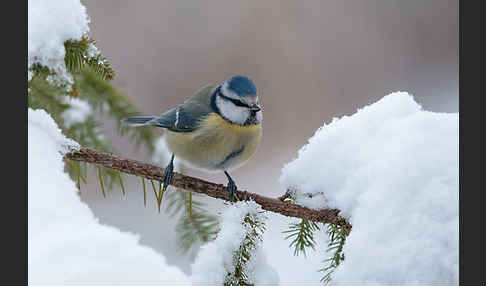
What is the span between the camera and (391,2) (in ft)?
13.2

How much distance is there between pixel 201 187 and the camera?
1062mm

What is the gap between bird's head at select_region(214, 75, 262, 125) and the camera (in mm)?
1312

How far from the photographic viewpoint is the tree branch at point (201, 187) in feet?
2.85

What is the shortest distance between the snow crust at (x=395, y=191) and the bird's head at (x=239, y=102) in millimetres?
469

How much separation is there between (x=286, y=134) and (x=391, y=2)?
1.56m

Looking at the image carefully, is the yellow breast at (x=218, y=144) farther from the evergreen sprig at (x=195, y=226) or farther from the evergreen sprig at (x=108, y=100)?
the evergreen sprig at (x=108, y=100)

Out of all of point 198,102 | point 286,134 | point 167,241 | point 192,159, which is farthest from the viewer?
point 286,134

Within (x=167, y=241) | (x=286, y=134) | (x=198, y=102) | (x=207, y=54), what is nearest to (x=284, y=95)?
(x=286, y=134)

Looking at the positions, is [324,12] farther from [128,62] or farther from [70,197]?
[70,197]

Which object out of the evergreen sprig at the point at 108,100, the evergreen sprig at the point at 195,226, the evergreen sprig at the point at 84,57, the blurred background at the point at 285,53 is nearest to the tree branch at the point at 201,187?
the evergreen sprig at the point at 84,57

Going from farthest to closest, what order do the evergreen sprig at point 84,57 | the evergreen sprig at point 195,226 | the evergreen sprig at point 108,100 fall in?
the evergreen sprig at point 108,100 < the evergreen sprig at point 195,226 < the evergreen sprig at point 84,57

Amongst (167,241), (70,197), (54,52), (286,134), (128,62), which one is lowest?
(70,197)

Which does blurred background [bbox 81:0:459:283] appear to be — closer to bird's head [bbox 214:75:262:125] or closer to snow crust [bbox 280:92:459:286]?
bird's head [bbox 214:75:262:125]

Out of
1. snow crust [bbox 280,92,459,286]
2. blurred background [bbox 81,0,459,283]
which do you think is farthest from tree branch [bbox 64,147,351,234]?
blurred background [bbox 81,0,459,283]
